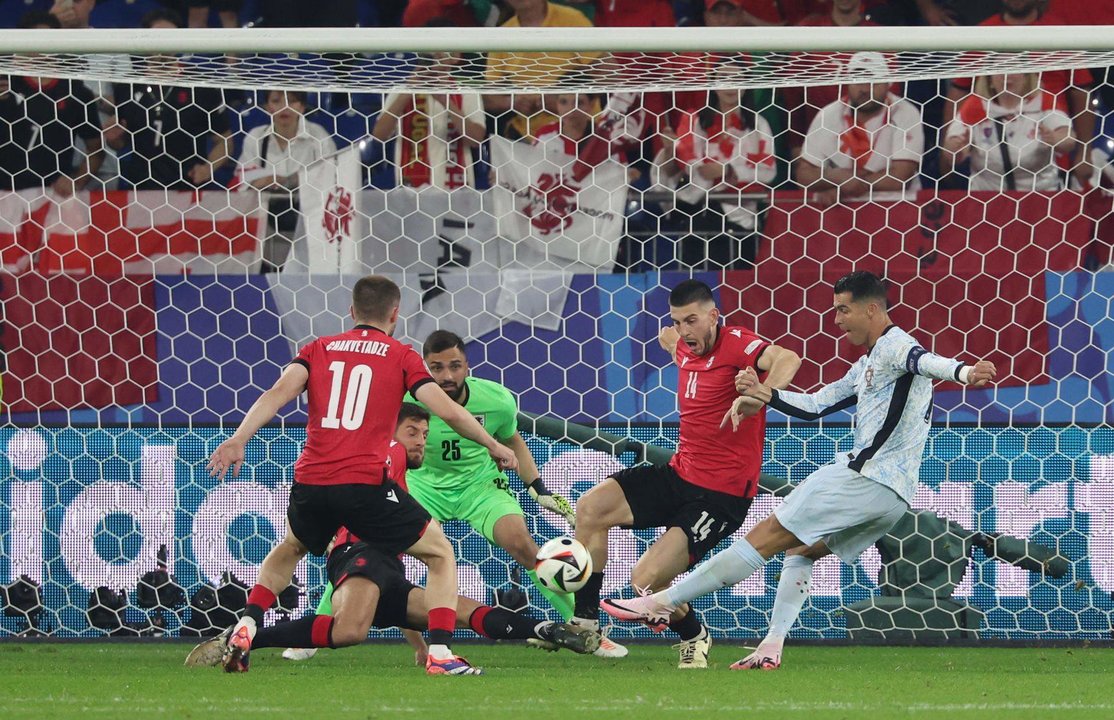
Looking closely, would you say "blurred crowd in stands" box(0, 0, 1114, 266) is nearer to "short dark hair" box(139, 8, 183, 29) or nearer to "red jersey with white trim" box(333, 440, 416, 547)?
"short dark hair" box(139, 8, 183, 29)

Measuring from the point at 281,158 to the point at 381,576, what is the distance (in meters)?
3.06

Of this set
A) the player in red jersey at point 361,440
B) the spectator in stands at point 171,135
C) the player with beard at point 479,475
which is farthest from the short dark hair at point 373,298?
the spectator in stands at point 171,135

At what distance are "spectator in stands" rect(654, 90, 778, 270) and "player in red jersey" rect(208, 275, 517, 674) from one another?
241cm

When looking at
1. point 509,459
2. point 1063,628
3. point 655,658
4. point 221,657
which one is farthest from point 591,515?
point 1063,628

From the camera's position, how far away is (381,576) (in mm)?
5590

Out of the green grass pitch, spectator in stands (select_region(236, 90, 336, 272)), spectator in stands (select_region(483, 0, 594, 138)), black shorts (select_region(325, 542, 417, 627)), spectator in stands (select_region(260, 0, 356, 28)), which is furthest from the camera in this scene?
spectator in stands (select_region(260, 0, 356, 28))

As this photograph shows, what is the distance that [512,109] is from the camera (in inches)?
309

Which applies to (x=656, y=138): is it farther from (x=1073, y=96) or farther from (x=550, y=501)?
(x=550, y=501)

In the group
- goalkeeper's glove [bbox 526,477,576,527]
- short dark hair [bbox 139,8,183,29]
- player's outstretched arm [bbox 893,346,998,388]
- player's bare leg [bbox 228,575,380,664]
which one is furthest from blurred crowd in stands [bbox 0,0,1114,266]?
player's bare leg [bbox 228,575,380,664]

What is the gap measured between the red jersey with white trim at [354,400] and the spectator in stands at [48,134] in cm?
308

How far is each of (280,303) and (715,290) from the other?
204 centimetres

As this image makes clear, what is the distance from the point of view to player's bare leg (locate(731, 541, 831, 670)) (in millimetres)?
5770

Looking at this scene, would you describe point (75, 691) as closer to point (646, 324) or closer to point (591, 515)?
point (591, 515)

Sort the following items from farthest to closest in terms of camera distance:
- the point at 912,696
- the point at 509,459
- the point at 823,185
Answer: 1. the point at 823,185
2. the point at 509,459
3. the point at 912,696
